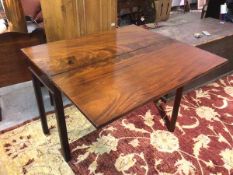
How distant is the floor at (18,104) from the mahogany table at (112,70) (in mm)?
304

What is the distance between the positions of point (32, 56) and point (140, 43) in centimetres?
66

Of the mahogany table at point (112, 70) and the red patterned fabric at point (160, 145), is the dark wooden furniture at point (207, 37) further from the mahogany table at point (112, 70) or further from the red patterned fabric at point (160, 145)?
the mahogany table at point (112, 70)

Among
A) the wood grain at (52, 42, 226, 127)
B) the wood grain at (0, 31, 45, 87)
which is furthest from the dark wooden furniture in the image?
the wood grain at (0, 31, 45, 87)

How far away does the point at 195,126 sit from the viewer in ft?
5.56

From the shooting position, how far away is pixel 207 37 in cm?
194

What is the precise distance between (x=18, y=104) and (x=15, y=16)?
0.73 metres

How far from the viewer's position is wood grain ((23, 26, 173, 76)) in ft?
3.80

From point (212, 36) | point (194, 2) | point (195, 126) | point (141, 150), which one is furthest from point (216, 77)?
point (194, 2)

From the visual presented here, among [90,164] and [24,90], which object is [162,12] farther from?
[90,164]

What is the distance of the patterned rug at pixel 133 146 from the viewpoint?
4.45 feet

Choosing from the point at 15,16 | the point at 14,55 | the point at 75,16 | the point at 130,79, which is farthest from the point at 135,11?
the point at 130,79

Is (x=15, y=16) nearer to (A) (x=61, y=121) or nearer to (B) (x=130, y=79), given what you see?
(A) (x=61, y=121)

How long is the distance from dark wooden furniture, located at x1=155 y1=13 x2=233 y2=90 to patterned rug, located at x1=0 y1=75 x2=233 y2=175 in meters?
0.48

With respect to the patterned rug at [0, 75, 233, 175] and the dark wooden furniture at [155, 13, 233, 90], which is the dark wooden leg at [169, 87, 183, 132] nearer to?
the patterned rug at [0, 75, 233, 175]
